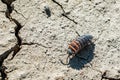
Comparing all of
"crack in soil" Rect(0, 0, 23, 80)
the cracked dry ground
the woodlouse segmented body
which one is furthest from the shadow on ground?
"crack in soil" Rect(0, 0, 23, 80)

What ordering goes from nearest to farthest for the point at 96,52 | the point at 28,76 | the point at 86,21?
the point at 28,76 → the point at 96,52 → the point at 86,21

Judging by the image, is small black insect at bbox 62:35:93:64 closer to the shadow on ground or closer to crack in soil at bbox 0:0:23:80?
the shadow on ground

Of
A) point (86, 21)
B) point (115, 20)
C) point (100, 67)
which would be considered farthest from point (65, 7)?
point (100, 67)

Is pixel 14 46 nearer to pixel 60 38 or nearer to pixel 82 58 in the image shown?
pixel 60 38

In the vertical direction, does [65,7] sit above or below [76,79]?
above

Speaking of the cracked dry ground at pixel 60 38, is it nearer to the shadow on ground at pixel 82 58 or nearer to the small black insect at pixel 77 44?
the shadow on ground at pixel 82 58

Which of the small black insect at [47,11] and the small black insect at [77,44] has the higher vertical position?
the small black insect at [47,11]

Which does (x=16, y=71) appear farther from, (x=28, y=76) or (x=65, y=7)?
(x=65, y=7)

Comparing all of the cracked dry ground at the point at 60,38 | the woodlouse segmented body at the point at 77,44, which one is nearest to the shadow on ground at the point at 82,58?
the cracked dry ground at the point at 60,38
